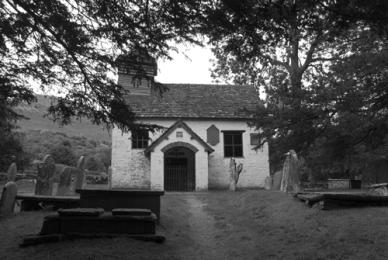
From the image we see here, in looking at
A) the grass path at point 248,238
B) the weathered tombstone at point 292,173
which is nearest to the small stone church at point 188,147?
the weathered tombstone at point 292,173

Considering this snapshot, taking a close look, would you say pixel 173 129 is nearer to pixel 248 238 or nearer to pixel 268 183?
pixel 268 183

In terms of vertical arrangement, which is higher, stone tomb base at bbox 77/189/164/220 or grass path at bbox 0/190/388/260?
stone tomb base at bbox 77/189/164/220

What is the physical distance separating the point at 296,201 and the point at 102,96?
23.5 feet

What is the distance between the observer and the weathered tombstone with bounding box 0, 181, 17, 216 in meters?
12.4

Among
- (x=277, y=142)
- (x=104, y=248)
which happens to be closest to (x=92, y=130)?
(x=277, y=142)

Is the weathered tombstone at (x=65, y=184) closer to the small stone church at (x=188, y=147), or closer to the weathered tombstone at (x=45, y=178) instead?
the weathered tombstone at (x=45, y=178)

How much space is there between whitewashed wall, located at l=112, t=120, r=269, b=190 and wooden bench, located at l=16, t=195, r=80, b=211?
546 inches

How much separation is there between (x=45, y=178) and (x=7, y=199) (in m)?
3.05

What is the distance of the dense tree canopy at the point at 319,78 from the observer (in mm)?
6242

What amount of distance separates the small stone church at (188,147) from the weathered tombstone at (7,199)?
14225 mm

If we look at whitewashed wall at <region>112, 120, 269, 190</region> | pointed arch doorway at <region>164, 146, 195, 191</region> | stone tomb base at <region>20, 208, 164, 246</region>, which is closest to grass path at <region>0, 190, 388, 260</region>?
stone tomb base at <region>20, 208, 164, 246</region>

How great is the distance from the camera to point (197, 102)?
102ft

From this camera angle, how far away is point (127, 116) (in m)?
9.23

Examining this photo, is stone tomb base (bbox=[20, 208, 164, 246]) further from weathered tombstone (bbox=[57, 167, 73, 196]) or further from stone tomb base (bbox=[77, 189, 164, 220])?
weathered tombstone (bbox=[57, 167, 73, 196])
